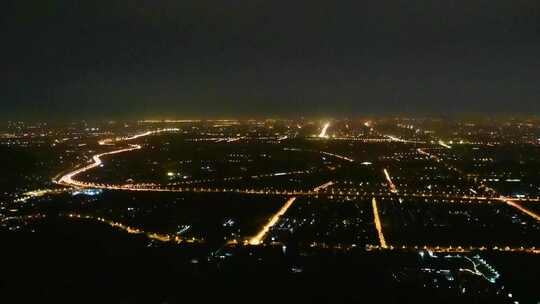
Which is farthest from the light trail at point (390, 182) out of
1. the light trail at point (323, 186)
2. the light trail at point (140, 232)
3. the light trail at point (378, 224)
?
the light trail at point (140, 232)

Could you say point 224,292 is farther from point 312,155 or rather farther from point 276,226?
point 312,155

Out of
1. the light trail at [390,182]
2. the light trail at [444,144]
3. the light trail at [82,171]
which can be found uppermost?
the light trail at [444,144]

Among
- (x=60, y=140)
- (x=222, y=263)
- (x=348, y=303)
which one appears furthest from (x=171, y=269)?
(x=60, y=140)

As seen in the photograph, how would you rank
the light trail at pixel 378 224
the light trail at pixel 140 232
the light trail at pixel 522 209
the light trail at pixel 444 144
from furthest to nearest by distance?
1. the light trail at pixel 444 144
2. the light trail at pixel 522 209
3. the light trail at pixel 140 232
4. the light trail at pixel 378 224

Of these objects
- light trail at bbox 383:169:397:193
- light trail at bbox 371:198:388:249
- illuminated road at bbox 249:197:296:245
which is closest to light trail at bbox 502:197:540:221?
light trail at bbox 383:169:397:193

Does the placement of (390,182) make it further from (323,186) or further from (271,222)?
(271,222)

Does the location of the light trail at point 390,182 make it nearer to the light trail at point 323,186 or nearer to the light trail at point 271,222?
the light trail at point 323,186

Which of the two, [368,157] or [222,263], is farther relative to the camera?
[368,157]

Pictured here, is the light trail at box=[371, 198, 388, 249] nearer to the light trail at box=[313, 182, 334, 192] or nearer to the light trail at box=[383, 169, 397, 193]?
the light trail at box=[383, 169, 397, 193]

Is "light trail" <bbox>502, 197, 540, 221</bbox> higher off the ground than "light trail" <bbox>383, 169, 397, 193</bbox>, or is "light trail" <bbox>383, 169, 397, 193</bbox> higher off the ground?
→ "light trail" <bbox>383, 169, 397, 193</bbox>

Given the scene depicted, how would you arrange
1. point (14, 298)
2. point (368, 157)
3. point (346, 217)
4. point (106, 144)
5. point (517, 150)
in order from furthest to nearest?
point (106, 144), point (517, 150), point (368, 157), point (346, 217), point (14, 298)

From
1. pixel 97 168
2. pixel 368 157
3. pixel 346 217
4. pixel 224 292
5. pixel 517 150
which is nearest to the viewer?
pixel 224 292
